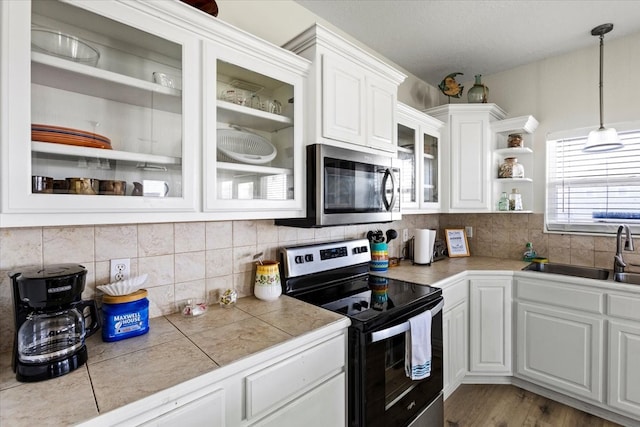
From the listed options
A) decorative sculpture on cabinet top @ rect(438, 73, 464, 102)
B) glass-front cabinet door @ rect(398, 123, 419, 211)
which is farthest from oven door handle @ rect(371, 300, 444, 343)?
decorative sculpture on cabinet top @ rect(438, 73, 464, 102)

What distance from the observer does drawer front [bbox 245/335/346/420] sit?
1.03 meters

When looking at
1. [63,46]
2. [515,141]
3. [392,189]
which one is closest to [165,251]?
[63,46]

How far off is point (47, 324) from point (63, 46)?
0.87m

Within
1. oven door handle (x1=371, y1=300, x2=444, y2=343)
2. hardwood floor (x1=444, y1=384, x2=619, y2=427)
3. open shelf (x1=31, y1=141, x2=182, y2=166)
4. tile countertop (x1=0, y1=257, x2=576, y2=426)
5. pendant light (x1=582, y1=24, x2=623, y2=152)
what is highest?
pendant light (x1=582, y1=24, x2=623, y2=152)

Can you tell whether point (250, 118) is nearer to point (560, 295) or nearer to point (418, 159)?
point (418, 159)

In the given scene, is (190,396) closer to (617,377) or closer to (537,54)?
(617,377)

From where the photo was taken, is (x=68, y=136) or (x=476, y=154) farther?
(x=476, y=154)

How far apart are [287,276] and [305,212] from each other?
38 centimetres

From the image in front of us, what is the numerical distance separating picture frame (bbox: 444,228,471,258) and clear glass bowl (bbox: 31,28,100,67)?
9.39 ft

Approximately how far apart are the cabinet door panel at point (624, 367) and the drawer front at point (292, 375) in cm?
181

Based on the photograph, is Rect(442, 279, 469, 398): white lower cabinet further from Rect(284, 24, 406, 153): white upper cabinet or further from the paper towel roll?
Rect(284, 24, 406, 153): white upper cabinet

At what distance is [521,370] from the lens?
89.6 inches

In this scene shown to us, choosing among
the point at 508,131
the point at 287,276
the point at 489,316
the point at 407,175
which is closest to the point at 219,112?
the point at 287,276

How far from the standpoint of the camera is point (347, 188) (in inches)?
67.9
